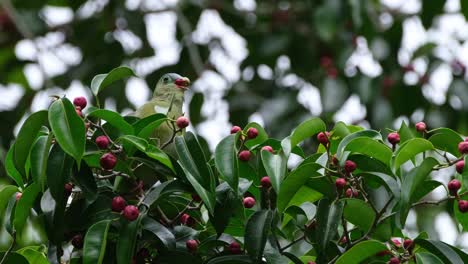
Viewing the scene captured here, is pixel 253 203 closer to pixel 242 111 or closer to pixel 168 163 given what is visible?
pixel 168 163

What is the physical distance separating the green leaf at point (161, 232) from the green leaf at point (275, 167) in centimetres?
29

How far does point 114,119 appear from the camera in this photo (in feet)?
8.22

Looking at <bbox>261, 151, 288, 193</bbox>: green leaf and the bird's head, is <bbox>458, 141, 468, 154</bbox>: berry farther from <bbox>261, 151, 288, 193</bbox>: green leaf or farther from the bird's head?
the bird's head

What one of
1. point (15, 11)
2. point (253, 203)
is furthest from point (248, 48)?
point (253, 203)

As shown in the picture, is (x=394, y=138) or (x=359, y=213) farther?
(x=394, y=138)

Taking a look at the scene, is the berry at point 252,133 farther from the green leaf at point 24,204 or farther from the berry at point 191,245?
the green leaf at point 24,204

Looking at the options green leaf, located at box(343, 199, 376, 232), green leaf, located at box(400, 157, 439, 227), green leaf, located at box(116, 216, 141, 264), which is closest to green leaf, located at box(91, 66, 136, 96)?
green leaf, located at box(116, 216, 141, 264)

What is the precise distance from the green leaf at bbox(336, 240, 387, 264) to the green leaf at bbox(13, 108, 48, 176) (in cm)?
84

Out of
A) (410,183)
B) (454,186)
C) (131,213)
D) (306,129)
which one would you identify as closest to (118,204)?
(131,213)

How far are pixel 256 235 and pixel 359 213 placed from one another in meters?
0.31

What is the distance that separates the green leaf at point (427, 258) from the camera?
2.37 m

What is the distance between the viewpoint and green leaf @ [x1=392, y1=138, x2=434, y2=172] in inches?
97.0

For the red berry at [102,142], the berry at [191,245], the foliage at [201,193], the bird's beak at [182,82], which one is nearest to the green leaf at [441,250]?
the foliage at [201,193]

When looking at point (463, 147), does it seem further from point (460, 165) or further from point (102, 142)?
point (102, 142)
